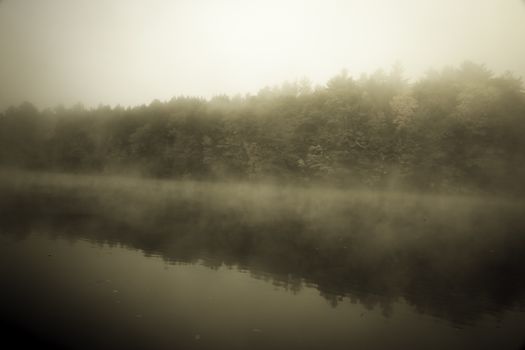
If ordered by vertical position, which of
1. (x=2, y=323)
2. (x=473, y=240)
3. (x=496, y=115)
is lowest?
(x=2, y=323)

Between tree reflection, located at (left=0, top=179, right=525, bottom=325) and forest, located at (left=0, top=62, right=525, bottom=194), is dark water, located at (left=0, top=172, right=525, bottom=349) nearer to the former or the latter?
tree reflection, located at (left=0, top=179, right=525, bottom=325)

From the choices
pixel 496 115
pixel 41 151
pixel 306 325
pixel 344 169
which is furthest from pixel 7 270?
pixel 41 151

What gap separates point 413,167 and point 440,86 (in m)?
15.8

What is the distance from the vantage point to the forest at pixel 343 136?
4612 centimetres

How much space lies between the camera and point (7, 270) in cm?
1288

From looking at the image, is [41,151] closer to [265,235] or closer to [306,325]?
[265,235]

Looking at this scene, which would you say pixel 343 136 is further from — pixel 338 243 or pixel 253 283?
pixel 253 283

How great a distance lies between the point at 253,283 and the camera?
13.5m

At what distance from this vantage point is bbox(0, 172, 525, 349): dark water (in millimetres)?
9211

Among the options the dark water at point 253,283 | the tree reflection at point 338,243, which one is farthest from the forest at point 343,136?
the dark water at point 253,283

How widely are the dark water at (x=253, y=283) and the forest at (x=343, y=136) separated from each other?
23.6 metres

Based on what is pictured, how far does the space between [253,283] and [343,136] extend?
155ft

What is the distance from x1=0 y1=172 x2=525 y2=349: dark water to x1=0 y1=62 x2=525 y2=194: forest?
23.6 metres

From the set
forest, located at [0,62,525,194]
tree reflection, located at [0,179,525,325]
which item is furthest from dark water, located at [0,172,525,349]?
forest, located at [0,62,525,194]
